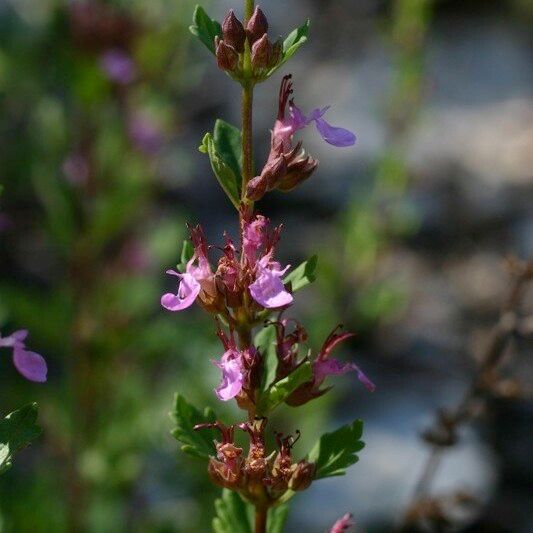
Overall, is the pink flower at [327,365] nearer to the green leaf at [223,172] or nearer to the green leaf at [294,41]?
the green leaf at [223,172]

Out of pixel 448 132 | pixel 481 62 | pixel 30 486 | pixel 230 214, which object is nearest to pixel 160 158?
pixel 30 486

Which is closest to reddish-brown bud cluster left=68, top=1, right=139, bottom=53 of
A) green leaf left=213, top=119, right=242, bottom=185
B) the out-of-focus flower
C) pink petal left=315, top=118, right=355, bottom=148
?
the out-of-focus flower

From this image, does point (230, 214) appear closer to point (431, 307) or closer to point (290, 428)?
point (431, 307)

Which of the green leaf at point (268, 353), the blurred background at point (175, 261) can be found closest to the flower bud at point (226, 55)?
the green leaf at point (268, 353)

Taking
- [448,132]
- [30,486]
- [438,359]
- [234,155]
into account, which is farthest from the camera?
[448,132]

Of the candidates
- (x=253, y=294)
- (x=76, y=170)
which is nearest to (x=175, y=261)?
(x=76, y=170)

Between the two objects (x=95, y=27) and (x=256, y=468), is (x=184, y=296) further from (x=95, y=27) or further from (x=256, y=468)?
(x=95, y=27)
